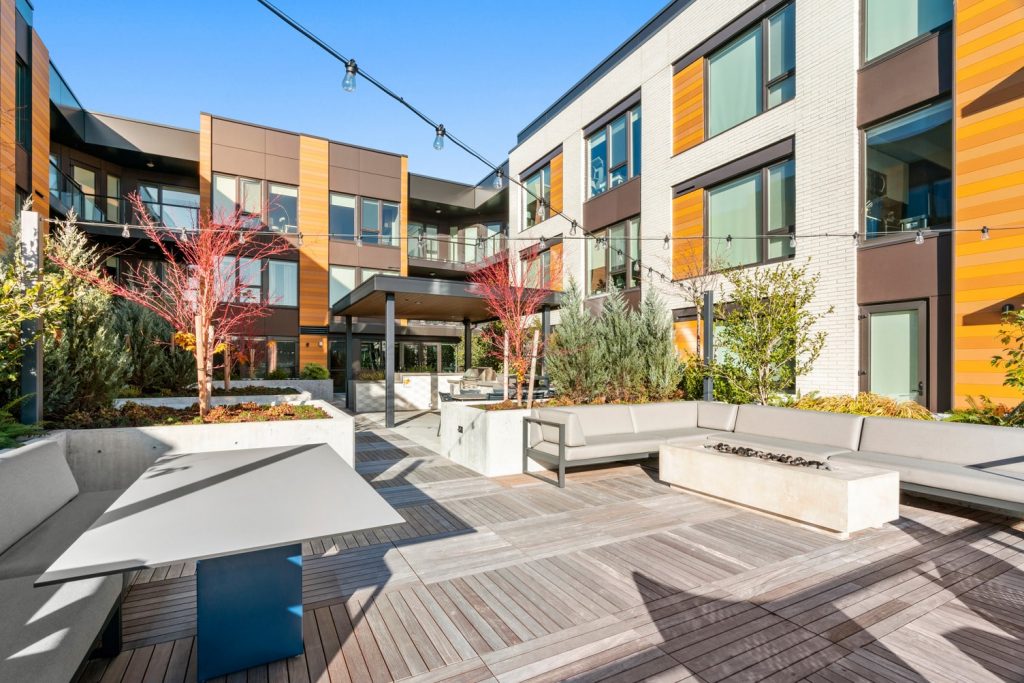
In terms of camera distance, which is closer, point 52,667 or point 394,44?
point 52,667

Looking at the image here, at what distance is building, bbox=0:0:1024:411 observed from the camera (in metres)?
6.79

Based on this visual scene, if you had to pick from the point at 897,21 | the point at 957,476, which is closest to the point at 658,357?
the point at 957,476

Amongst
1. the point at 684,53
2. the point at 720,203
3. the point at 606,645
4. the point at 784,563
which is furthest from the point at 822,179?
the point at 606,645

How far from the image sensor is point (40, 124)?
467 inches

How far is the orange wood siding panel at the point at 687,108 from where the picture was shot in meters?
10.9

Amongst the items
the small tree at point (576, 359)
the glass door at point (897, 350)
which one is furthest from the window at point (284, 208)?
the glass door at point (897, 350)

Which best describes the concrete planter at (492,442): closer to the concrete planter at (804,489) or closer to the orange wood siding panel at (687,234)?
the concrete planter at (804,489)

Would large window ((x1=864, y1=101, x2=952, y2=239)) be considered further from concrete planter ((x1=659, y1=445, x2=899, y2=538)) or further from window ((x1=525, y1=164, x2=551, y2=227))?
window ((x1=525, y1=164, x2=551, y2=227))

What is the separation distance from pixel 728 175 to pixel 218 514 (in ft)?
35.3

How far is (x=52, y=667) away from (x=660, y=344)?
26.1 feet

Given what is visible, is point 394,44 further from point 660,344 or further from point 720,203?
point 720,203

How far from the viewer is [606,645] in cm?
264

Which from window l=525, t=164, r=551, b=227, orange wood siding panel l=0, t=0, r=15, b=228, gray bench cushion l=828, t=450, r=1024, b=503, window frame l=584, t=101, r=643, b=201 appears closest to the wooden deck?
gray bench cushion l=828, t=450, r=1024, b=503

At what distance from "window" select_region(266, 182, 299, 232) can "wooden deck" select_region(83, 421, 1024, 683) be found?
15.3 meters
